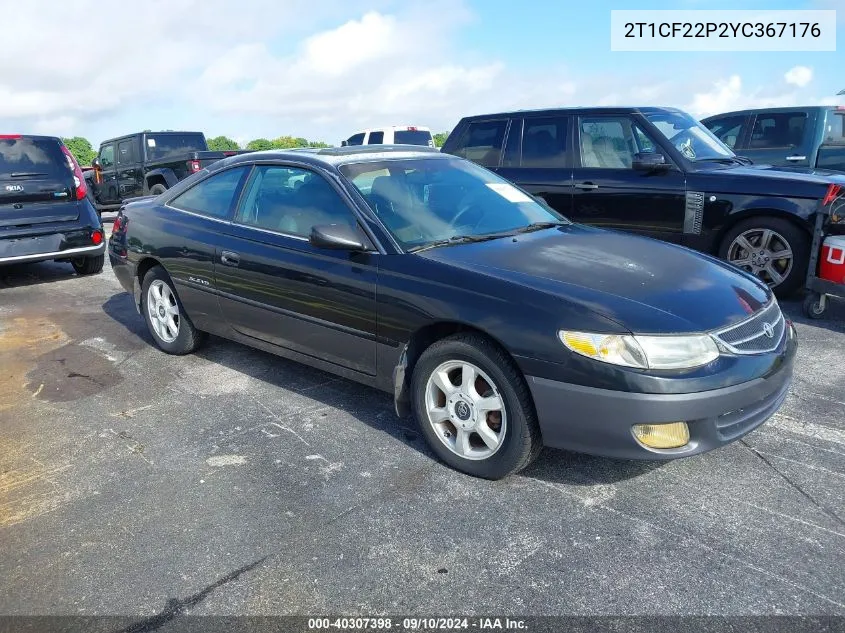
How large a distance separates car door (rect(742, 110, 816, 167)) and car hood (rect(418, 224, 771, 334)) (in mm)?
6390

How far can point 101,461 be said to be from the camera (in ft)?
11.8

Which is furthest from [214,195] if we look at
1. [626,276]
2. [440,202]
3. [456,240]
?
[626,276]

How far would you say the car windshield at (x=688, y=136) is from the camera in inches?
265

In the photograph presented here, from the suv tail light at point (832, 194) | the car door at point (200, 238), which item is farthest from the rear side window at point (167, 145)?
the suv tail light at point (832, 194)

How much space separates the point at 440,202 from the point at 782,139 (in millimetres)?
7162

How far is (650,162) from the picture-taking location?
646cm

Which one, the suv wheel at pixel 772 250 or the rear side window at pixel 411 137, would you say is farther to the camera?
the rear side window at pixel 411 137

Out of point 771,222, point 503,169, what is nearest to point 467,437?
point 771,222

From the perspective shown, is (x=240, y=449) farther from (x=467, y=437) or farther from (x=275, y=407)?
(x=467, y=437)

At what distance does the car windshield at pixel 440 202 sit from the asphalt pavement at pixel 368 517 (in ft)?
3.64

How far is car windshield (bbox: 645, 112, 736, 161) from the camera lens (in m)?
6.73

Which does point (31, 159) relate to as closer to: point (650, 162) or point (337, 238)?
point (337, 238)

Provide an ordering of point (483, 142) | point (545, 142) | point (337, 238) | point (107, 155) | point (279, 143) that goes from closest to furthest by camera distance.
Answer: point (337, 238) → point (545, 142) → point (483, 142) → point (107, 155) → point (279, 143)

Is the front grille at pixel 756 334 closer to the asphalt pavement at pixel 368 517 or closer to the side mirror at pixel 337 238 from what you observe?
the asphalt pavement at pixel 368 517
